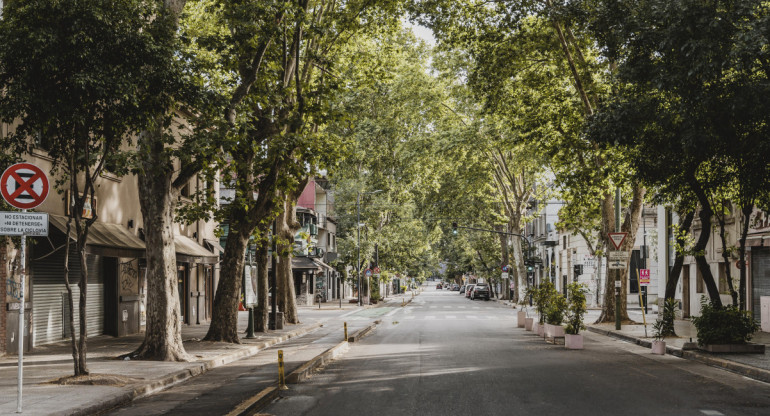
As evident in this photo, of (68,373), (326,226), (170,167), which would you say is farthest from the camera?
(326,226)

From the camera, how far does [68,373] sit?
46.0 feet

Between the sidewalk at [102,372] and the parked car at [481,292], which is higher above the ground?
the sidewalk at [102,372]

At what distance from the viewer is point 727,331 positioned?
17.7m

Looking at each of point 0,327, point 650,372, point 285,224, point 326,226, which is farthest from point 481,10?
point 326,226

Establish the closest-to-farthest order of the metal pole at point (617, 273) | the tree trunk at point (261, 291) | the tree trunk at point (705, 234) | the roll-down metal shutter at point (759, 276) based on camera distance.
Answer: the tree trunk at point (705, 234) → the tree trunk at point (261, 291) → the metal pole at point (617, 273) → the roll-down metal shutter at point (759, 276)

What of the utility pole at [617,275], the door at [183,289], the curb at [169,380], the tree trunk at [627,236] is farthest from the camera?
the door at [183,289]

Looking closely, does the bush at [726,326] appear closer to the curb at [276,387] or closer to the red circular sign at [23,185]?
the curb at [276,387]

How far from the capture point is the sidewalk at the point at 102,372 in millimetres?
10602

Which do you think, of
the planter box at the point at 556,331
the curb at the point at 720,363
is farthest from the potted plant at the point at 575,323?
the curb at the point at 720,363

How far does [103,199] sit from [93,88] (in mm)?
11201

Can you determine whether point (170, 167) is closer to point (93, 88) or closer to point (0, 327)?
point (93, 88)

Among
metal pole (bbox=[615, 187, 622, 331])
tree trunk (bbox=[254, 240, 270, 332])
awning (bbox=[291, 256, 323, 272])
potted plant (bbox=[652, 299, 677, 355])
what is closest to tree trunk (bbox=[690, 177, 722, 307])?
potted plant (bbox=[652, 299, 677, 355])

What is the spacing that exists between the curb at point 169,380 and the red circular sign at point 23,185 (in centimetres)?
287

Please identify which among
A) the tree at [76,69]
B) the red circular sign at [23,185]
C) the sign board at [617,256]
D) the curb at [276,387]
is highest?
the tree at [76,69]
